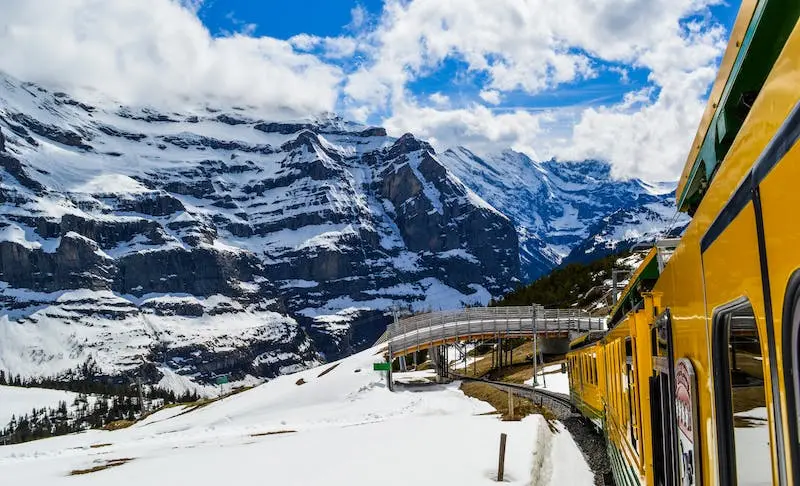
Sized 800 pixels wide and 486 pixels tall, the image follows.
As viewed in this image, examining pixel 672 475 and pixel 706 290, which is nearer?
pixel 706 290

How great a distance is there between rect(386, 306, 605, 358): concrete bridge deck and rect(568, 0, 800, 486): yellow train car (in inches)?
2147

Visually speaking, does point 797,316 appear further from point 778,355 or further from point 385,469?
point 385,469

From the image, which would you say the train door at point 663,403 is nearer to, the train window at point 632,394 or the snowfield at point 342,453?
the train window at point 632,394

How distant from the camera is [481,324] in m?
62.5

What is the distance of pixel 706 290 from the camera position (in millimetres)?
3703

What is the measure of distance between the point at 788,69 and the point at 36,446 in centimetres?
5250

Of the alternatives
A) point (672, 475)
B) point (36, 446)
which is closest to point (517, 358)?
point (36, 446)

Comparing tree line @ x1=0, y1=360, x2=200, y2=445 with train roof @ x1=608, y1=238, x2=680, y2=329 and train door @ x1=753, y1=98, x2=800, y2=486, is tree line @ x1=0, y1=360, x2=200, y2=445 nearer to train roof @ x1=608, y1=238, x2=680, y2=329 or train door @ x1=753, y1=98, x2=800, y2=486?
train roof @ x1=608, y1=238, x2=680, y2=329

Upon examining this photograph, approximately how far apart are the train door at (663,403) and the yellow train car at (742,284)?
0.03m

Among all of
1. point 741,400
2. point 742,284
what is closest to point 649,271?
point 741,400

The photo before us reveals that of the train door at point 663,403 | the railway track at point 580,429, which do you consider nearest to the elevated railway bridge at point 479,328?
the railway track at point 580,429

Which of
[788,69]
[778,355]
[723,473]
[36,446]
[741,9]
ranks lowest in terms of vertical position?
[36,446]

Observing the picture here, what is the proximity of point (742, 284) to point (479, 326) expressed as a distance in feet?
198

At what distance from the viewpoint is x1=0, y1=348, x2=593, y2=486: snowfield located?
62.2ft
